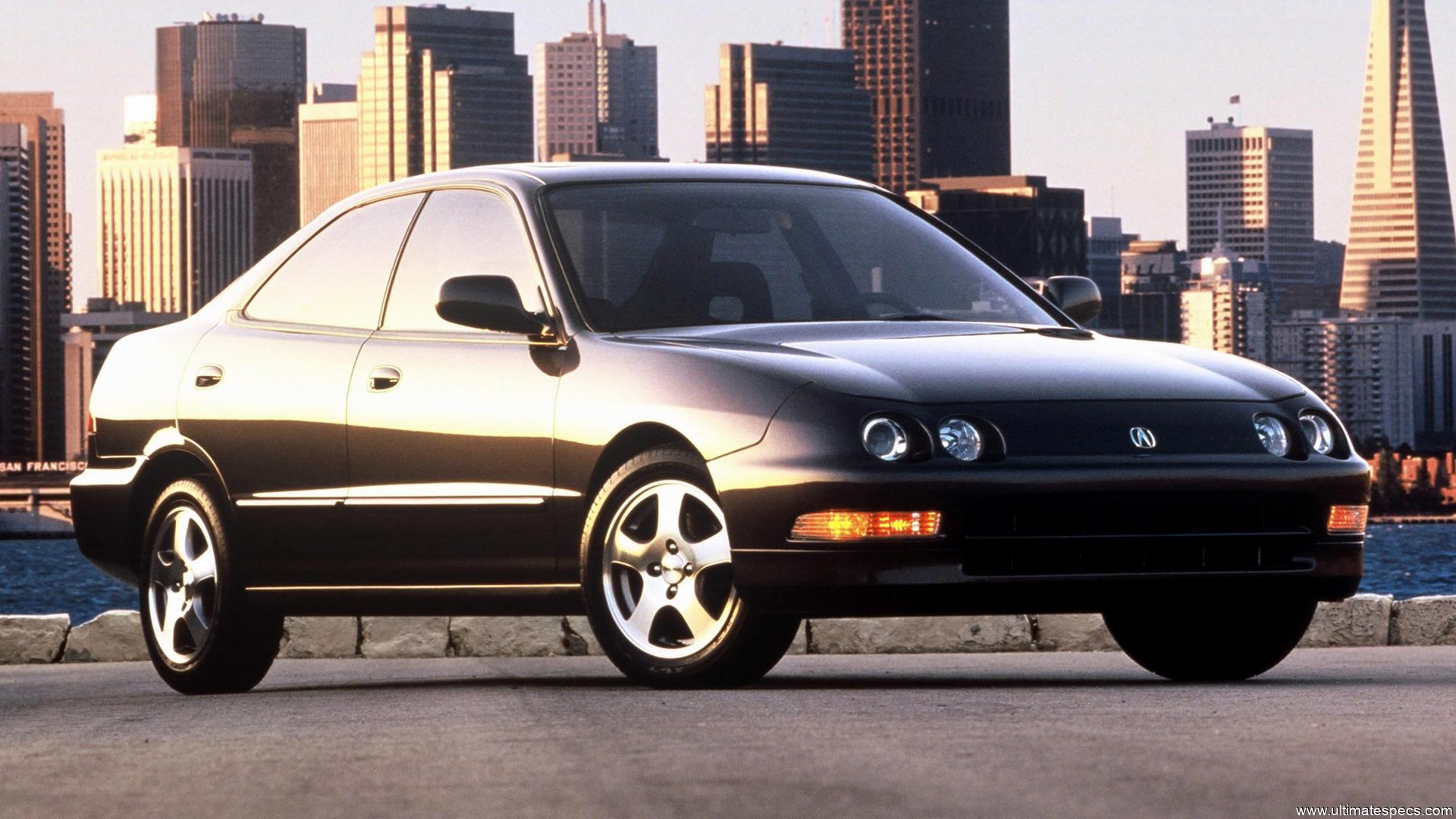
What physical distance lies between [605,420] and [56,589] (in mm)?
102658

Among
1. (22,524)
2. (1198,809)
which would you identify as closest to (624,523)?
(1198,809)

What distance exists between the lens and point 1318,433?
7645 millimetres

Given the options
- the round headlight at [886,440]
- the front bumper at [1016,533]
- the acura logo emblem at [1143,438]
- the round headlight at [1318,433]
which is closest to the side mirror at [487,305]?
the front bumper at [1016,533]

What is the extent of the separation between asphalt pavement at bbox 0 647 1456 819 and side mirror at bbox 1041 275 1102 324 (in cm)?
128

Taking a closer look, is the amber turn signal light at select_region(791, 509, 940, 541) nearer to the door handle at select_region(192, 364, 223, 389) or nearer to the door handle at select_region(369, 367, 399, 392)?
the door handle at select_region(369, 367, 399, 392)

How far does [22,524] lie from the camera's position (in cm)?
17788

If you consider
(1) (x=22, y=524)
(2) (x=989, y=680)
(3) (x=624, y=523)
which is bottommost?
(1) (x=22, y=524)

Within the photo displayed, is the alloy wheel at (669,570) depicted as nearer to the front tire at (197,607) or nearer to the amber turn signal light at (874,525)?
the amber turn signal light at (874,525)

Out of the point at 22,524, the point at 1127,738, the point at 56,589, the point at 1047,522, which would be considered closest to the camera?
the point at 1127,738

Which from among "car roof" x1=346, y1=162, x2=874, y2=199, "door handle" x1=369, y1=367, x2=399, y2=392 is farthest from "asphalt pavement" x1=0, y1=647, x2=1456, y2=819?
"car roof" x1=346, y1=162, x2=874, y2=199

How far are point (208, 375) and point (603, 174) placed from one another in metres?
1.54

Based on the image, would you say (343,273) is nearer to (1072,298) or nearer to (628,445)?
(628,445)

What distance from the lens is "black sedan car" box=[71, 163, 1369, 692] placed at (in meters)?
7.17

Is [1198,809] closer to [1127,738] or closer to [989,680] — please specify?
[1127,738]
